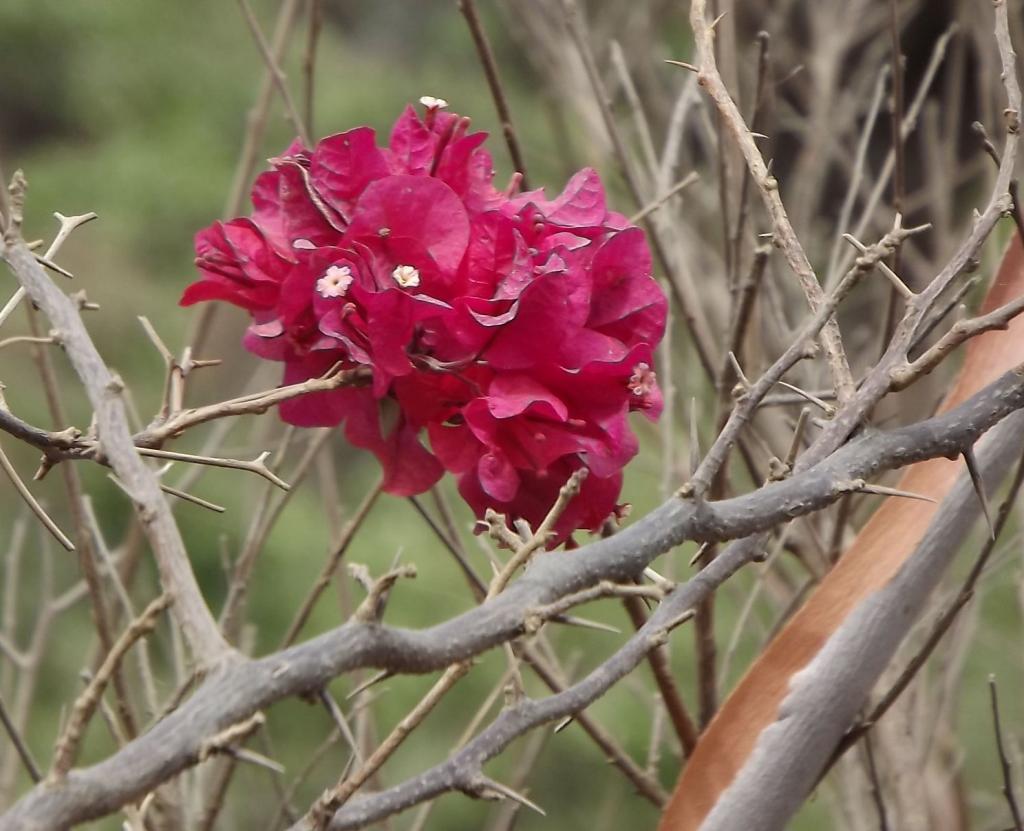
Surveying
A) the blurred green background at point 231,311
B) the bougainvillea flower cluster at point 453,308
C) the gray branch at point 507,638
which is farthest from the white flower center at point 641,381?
the blurred green background at point 231,311

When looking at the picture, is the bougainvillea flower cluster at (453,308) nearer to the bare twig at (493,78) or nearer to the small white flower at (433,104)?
the small white flower at (433,104)

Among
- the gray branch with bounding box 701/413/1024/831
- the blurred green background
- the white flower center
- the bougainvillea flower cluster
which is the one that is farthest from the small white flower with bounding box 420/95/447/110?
the blurred green background

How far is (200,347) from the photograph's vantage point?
103 cm

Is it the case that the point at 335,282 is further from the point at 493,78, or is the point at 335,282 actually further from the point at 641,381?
the point at 493,78

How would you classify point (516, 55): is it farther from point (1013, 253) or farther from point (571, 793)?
point (1013, 253)

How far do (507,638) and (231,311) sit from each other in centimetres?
253

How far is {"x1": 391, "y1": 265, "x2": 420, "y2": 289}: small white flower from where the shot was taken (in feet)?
1.86

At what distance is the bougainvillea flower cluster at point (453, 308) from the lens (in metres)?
0.56

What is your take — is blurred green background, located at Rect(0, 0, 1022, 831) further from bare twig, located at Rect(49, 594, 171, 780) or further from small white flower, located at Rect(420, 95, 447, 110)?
bare twig, located at Rect(49, 594, 171, 780)

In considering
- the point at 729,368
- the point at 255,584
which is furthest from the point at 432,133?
the point at 255,584

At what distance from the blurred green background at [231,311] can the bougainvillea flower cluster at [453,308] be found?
74 cm

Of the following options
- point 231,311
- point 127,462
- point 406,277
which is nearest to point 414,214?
point 406,277

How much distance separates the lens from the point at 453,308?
569mm

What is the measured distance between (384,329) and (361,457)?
2.38m
